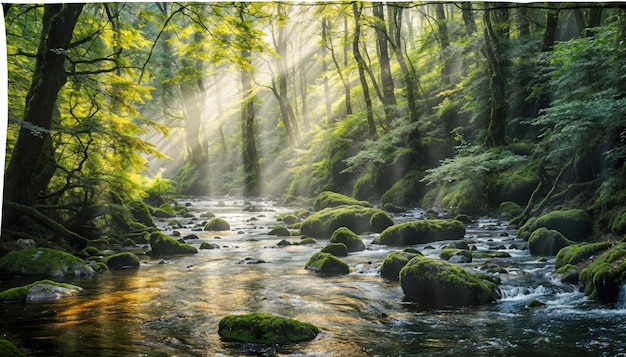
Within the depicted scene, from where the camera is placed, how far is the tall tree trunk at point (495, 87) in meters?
5.75

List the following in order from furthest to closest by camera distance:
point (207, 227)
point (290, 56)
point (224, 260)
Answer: point (290, 56)
point (207, 227)
point (224, 260)

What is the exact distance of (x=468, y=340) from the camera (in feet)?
11.6

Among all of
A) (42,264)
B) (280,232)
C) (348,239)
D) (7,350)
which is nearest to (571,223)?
(348,239)

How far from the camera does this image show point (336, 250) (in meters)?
6.43

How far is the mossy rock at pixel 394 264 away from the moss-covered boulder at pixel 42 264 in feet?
10.7

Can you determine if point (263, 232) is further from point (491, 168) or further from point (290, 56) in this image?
point (491, 168)

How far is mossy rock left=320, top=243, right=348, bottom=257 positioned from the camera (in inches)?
249

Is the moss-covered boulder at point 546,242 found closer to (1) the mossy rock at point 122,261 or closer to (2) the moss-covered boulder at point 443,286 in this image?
(2) the moss-covered boulder at point 443,286

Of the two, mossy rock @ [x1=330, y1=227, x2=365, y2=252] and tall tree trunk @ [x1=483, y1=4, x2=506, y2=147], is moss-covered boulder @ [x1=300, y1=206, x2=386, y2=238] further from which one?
tall tree trunk @ [x1=483, y1=4, x2=506, y2=147]

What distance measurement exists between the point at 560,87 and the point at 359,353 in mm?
3761

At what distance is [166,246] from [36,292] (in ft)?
8.35

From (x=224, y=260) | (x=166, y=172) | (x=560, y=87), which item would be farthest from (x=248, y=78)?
(x=560, y=87)

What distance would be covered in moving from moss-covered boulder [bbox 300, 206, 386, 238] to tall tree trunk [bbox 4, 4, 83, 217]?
329 centimetres

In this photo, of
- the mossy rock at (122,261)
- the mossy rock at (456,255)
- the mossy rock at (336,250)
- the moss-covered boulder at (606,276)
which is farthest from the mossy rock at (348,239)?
the moss-covered boulder at (606,276)
